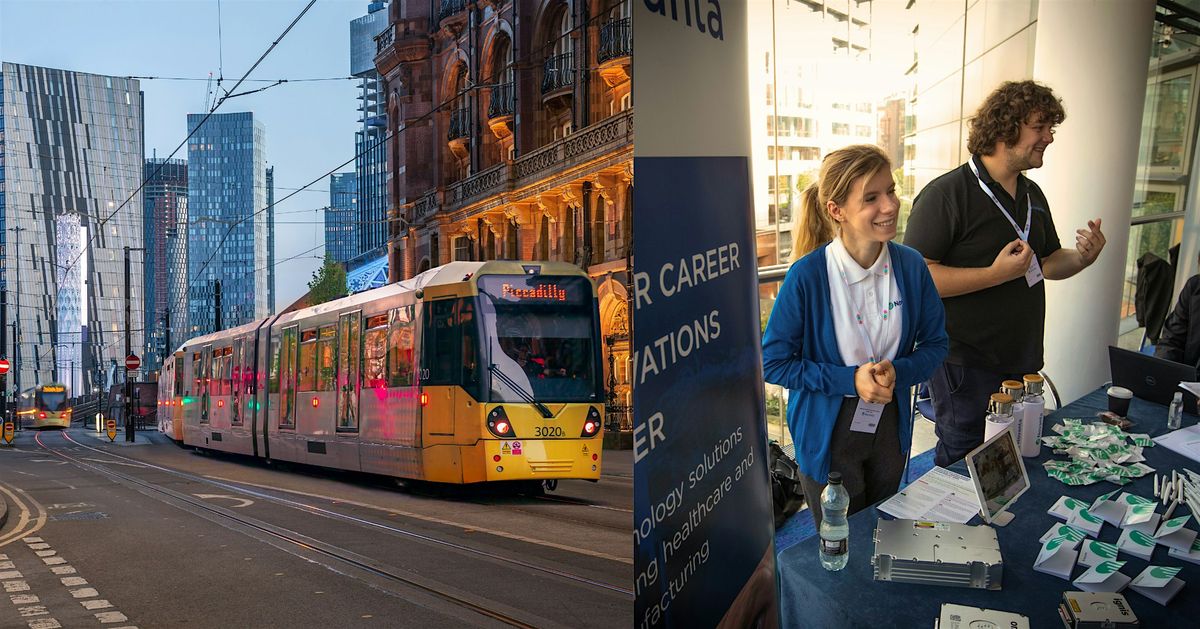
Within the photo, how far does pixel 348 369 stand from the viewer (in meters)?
9.45

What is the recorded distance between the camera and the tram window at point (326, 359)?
9758 millimetres

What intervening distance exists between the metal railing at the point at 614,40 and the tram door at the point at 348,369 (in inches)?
349

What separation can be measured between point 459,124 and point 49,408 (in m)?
36.0

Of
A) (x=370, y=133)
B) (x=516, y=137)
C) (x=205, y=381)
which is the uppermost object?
(x=516, y=137)

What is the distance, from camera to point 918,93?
514cm

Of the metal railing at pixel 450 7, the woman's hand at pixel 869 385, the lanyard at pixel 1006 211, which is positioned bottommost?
the woman's hand at pixel 869 385

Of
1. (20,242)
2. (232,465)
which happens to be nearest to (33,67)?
(232,465)

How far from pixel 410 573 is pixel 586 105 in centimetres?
1363

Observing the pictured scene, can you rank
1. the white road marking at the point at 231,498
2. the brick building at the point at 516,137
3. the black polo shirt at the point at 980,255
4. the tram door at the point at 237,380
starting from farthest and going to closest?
the brick building at the point at 516,137 → the tram door at the point at 237,380 → the white road marking at the point at 231,498 → the black polo shirt at the point at 980,255

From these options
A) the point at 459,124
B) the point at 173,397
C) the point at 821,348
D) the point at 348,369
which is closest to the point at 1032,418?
the point at 821,348

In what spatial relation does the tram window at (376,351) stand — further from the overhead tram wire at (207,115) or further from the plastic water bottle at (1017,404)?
the plastic water bottle at (1017,404)

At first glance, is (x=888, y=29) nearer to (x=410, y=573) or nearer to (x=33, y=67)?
(x=410, y=573)

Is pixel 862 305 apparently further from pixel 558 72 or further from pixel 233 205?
pixel 558 72

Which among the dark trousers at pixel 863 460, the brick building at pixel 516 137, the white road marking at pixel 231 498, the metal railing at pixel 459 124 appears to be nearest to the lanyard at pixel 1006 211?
the dark trousers at pixel 863 460
